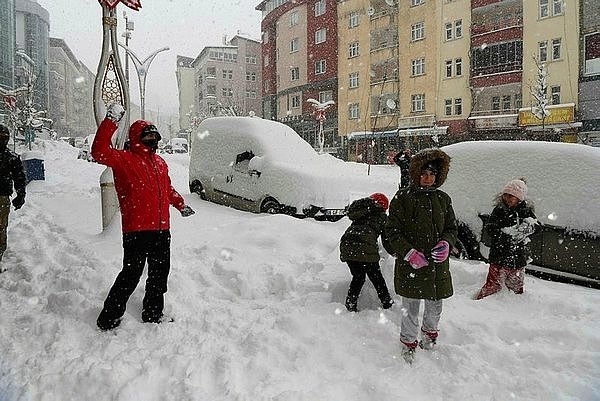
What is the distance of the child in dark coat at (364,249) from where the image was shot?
158 inches

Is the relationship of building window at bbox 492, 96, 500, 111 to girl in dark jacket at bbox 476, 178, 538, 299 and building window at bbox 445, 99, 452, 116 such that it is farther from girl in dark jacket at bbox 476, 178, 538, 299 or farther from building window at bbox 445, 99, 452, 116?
girl in dark jacket at bbox 476, 178, 538, 299

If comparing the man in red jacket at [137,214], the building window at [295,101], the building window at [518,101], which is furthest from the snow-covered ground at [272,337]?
the building window at [295,101]

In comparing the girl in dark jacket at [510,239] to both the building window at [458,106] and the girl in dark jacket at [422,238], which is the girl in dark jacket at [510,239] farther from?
the building window at [458,106]

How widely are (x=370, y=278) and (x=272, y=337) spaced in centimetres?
107

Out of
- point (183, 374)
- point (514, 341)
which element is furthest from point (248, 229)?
point (514, 341)

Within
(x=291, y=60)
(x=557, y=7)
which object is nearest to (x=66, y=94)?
(x=291, y=60)

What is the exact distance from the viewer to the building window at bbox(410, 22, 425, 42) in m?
33.1

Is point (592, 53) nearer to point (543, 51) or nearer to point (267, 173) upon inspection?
point (543, 51)

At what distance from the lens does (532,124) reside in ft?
87.0

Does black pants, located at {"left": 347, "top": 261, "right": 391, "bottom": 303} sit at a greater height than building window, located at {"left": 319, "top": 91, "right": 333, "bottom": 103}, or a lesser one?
lesser

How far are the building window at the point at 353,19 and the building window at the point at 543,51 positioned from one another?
15170 millimetres

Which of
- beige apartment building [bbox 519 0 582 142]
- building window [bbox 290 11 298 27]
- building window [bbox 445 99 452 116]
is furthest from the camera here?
building window [bbox 290 11 298 27]

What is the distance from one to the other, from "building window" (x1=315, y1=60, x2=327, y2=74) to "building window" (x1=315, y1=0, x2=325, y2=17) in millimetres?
4298

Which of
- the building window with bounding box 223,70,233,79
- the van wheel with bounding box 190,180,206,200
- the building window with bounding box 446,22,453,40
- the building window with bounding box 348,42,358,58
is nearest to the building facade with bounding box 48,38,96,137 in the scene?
the building window with bounding box 223,70,233,79
